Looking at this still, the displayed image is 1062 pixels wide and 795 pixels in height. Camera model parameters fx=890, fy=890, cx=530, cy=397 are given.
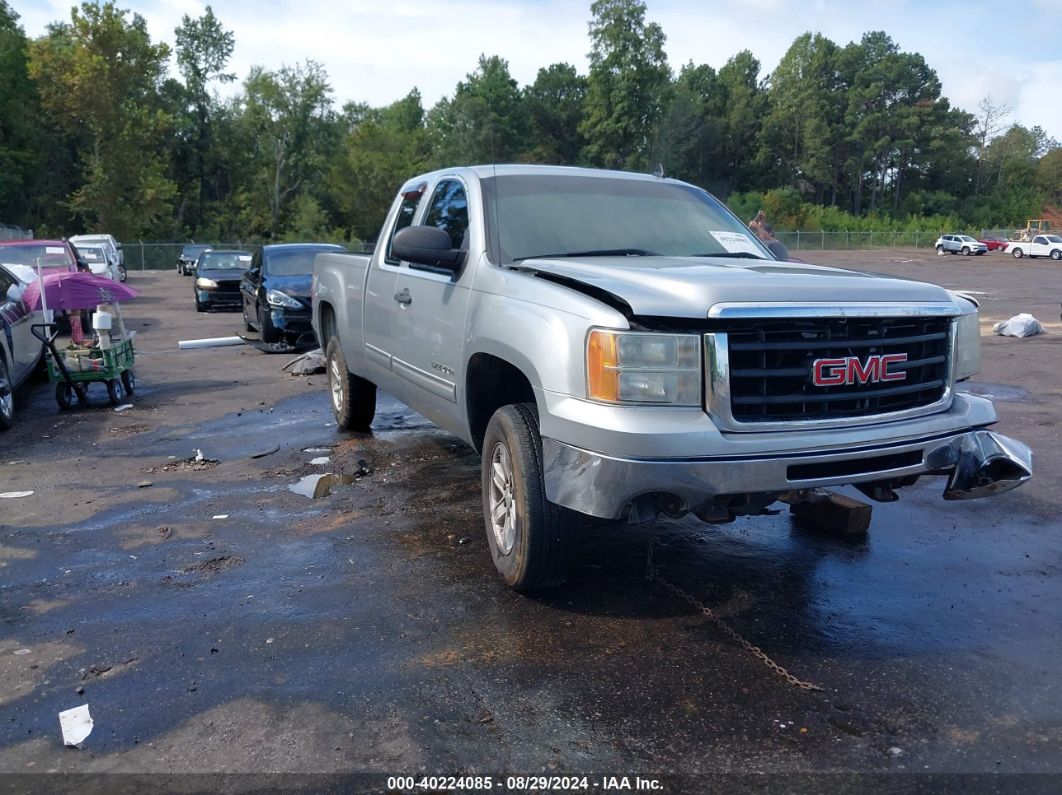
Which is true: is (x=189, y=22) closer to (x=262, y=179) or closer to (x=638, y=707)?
(x=262, y=179)

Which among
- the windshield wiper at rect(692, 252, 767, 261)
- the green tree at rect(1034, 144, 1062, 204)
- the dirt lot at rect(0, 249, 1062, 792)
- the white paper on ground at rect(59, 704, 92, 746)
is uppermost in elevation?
the green tree at rect(1034, 144, 1062, 204)

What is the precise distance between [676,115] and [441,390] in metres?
88.3

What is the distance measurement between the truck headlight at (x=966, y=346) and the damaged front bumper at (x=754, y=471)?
0.39m

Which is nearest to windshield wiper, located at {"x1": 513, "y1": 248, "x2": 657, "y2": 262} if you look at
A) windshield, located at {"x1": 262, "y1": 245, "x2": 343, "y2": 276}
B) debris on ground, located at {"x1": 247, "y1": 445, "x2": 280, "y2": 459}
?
debris on ground, located at {"x1": 247, "y1": 445, "x2": 280, "y2": 459}

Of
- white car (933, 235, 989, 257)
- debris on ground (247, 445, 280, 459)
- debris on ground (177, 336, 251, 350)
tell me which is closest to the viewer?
debris on ground (247, 445, 280, 459)

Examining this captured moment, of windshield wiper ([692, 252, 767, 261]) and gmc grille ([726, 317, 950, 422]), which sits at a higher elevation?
windshield wiper ([692, 252, 767, 261])

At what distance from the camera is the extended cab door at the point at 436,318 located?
4863 millimetres

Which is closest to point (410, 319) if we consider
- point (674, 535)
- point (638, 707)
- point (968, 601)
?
point (674, 535)

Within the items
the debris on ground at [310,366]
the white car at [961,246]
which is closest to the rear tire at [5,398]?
the debris on ground at [310,366]

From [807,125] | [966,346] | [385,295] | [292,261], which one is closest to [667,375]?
[966,346]

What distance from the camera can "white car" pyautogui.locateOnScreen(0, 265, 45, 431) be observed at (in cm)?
860

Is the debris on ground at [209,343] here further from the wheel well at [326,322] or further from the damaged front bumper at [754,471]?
the damaged front bumper at [754,471]

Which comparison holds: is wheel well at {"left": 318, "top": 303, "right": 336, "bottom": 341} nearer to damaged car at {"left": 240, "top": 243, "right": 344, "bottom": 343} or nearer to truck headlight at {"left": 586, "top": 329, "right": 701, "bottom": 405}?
truck headlight at {"left": 586, "top": 329, "right": 701, "bottom": 405}

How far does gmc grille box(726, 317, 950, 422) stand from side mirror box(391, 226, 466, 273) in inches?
72.0
